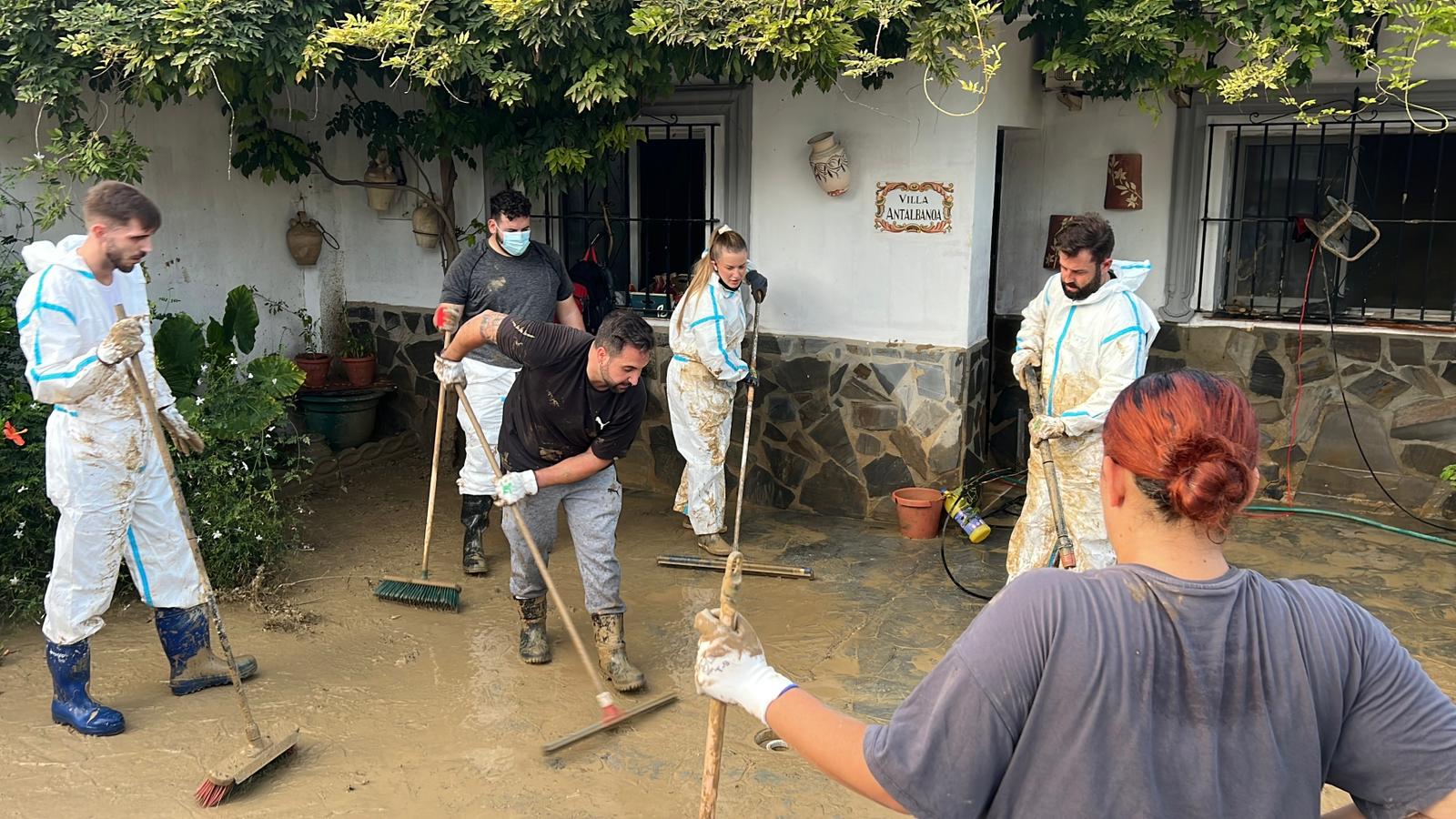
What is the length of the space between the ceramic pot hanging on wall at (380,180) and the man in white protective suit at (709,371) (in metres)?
2.56

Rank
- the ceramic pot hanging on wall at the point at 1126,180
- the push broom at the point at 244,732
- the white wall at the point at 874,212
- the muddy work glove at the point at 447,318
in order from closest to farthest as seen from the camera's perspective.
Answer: the push broom at the point at 244,732
the muddy work glove at the point at 447,318
the white wall at the point at 874,212
the ceramic pot hanging on wall at the point at 1126,180

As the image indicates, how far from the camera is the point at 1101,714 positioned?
1597 millimetres

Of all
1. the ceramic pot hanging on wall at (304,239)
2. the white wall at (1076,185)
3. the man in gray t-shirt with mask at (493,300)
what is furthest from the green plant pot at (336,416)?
the white wall at (1076,185)

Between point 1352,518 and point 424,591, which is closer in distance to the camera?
point 424,591

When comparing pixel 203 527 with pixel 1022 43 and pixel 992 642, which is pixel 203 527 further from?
pixel 1022 43

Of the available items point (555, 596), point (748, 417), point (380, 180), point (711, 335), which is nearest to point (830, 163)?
point (711, 335)

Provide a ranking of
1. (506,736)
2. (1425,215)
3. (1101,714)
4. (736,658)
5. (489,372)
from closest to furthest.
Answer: (1101,714)
(736,658)
(506,736)
(489,372)
(1425,215)

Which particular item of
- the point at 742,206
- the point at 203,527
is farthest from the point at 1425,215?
the point at 203,527

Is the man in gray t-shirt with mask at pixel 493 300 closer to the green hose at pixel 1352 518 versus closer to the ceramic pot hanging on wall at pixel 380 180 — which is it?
the ceramic pot hanging on wall at pixel 380 180

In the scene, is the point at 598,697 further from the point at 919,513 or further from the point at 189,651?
the point at 919,513

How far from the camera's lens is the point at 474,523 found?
594cm

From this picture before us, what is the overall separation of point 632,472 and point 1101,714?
5.89 m

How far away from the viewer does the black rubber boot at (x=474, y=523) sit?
588cm

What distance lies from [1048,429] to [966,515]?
1714mm
